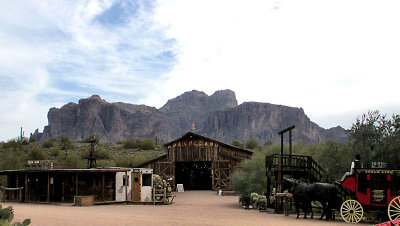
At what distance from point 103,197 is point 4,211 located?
74.0 feet

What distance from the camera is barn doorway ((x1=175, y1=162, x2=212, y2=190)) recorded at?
52500mm

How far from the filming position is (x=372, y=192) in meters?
17.1

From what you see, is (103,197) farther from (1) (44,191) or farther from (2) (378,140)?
(2) (378,140)

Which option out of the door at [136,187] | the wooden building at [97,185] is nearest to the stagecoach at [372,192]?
the door at [136,187]

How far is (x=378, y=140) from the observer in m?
23.8

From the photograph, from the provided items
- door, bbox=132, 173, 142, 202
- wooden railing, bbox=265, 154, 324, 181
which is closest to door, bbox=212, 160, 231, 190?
door, bbox=132, 173, 142, 202

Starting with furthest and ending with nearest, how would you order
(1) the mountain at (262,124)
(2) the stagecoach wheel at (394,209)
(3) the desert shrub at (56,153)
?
1. (1) the mountain at (262,124)
2. (3) the desert shrub at (56,153)
3. (2) the stagecoach wheel at (394,209)

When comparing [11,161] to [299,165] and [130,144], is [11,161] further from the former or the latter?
[130,144]

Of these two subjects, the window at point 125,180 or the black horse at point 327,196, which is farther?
the window at point 125,180

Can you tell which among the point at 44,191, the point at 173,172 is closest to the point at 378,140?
the point at 44,191

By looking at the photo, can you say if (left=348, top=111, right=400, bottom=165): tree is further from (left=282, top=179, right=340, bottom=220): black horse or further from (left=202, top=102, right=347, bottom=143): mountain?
(left=202, top=102, right=347, bottom=143): mountain

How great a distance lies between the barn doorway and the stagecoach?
3496 cm

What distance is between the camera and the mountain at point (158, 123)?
556 ft

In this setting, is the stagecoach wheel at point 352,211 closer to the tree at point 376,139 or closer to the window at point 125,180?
the tree at point 376,139
